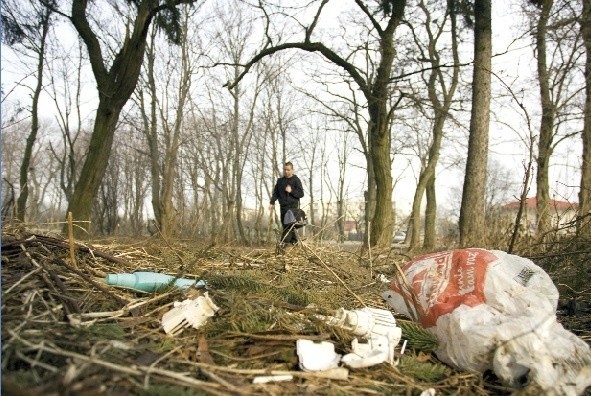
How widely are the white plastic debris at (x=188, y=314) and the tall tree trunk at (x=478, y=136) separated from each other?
19.6 ft

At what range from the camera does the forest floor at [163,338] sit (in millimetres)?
1452

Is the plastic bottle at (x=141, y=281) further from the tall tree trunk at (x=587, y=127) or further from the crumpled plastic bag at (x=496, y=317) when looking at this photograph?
the tall tree trunk at (x=587, y=127)

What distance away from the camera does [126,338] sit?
6.06 ft

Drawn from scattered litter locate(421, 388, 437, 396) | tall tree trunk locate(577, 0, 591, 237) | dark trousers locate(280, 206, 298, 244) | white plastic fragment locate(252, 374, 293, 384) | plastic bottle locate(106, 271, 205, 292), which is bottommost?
scattered litter locate(421, 388, 437, 396)

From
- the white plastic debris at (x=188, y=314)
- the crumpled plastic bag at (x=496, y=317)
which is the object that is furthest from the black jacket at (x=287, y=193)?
the white plastic debris at (x=188, y=314)

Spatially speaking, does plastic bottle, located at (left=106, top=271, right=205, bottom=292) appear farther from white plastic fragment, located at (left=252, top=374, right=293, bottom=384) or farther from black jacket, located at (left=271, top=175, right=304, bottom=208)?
black jacket, located at (left=271, top=175, right=304, bottom=208)

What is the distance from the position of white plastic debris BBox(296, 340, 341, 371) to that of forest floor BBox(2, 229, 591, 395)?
50 mm

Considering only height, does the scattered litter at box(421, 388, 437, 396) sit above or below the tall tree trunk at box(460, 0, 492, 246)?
below

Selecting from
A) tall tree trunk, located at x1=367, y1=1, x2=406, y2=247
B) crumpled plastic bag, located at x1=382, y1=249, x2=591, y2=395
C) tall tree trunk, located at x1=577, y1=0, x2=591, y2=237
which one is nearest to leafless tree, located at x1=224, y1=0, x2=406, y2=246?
tall tree trunk, located at x1=367, y1=1, x2=406, y2=247

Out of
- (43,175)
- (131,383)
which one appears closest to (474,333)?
(131,383)

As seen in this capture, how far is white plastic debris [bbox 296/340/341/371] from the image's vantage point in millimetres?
1824

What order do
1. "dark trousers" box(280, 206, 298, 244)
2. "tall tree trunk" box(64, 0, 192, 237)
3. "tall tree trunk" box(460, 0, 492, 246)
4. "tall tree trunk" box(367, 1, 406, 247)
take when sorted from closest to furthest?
"dark trousers" box(280, 206, 298, 244)
"tall tree trunk" box(460, 0, 492, 246)
"tall tree trunk" box(64, 0, 192, 237)
"tall tree trunk" box(367, 1, 406, 247)

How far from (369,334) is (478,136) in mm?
6400

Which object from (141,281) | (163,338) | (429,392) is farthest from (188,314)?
(429,392)
